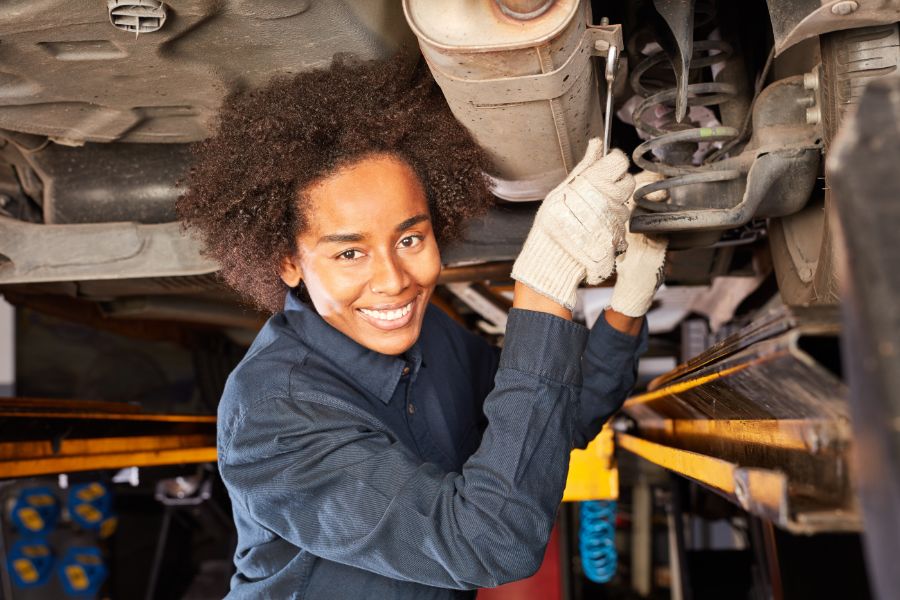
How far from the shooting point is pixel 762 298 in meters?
2.83

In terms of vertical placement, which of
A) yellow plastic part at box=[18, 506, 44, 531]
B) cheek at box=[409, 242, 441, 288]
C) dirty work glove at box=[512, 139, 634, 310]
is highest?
dirty work glove at box=[512, 139, 634, 310]

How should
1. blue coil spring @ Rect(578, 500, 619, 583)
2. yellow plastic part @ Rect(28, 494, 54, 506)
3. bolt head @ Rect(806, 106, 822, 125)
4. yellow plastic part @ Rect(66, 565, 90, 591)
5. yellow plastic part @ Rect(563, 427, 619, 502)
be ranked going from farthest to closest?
yellow plastic part @ Rect(28, 494, 54, 506), yellow plastic part @ Rect(66, 565, 90, 591), blue coil spring @ Rect(578, 500, 619, 583), yellow plastic part @ Rect(563, 427, 619, 502), bolt head @ Rect(806, 106, 822, 125)

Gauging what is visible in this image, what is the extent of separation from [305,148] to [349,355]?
0.40 m

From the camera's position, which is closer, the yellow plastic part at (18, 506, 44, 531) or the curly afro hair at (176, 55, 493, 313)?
the curly afro hair at (176, 55, 493, 313)

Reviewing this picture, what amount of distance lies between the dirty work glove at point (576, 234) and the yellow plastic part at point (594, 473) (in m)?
1.06

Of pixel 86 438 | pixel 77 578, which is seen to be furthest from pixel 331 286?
pixel 77 578

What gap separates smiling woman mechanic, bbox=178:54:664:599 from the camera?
1.25 meters

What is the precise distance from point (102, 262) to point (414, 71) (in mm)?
1031

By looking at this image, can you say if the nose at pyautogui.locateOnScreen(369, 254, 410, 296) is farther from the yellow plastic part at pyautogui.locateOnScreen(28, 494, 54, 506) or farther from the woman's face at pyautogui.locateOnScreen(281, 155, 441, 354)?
the yellow plastic part at pyautogui.locateOnScreen(28, 494, 54, 506)

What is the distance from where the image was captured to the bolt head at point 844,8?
1116 mm

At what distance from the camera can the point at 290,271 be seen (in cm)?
168

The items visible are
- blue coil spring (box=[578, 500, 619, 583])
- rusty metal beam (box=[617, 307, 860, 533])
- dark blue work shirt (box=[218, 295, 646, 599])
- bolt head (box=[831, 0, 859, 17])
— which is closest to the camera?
rusty metal beam (box=[617, 307, 860, 533])

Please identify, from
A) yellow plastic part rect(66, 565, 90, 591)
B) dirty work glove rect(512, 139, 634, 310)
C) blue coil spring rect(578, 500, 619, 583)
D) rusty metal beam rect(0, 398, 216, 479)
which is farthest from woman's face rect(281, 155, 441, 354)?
yellow plastic part rect(66, 565, 90, 591)

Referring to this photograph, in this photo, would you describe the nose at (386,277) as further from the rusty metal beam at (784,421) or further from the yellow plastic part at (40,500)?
the yellow plastic part at (40,500)
